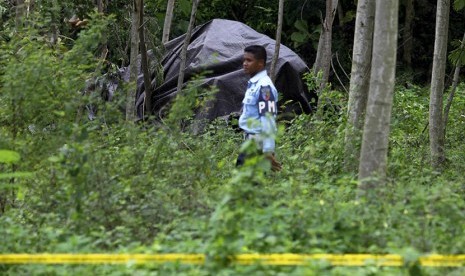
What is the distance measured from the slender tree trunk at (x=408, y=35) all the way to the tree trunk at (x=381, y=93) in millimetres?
17891

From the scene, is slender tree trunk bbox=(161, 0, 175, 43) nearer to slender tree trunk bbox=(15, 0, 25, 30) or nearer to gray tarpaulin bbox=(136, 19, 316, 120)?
gray tarpaulin bbox=(136, 19, 316, 120)

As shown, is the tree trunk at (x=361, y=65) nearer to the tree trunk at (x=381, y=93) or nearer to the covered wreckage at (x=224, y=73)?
the tree trunk at (x=381, y=93)

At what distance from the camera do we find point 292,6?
25062 mm

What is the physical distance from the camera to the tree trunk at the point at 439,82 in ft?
40.1

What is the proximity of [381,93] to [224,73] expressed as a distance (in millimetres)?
8300

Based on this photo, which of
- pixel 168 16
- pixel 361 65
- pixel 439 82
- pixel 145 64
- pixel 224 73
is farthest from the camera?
pixel 168 16

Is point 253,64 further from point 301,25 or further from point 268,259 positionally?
point 301,25

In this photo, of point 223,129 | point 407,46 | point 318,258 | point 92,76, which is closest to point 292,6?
point 407,46

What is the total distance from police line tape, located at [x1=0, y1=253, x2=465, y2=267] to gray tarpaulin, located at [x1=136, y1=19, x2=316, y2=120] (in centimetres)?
891

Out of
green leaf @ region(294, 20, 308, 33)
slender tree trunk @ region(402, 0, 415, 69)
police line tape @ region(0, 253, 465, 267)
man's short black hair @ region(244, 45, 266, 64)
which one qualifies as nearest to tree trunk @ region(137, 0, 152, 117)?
man's short black hair @ region(244, 45, 266, 64)

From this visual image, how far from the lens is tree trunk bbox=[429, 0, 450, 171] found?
12219mm

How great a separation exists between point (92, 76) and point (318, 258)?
434cm

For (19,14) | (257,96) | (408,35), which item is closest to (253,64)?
(257,96)

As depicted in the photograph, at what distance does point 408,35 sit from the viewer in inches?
1021
